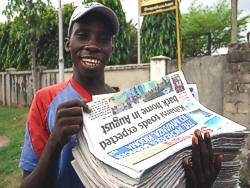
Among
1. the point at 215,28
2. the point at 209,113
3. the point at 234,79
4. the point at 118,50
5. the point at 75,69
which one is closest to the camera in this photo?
the point at 209,113

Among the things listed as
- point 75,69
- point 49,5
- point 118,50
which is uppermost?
point 49,5

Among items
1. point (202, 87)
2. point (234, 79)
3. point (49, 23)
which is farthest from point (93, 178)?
point (49, 23)

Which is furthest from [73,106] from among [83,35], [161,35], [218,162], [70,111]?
[161,35]

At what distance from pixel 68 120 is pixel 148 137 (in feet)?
0.85

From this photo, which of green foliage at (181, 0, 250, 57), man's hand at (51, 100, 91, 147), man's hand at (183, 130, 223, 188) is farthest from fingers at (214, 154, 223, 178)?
green foliage at (181, 0, 250, 57)

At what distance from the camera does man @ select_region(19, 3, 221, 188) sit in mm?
972

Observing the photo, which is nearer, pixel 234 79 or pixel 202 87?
pixel 234 79

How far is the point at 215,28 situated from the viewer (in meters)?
20.9

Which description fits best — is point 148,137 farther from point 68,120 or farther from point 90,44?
point 90,44

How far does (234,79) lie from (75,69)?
368 cm

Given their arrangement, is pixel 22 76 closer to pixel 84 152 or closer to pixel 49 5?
pixel 49 5

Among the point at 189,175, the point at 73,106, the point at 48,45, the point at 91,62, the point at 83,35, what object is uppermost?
the point at 48,45

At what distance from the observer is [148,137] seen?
3.38 ft

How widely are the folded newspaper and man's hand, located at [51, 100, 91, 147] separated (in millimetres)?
32
